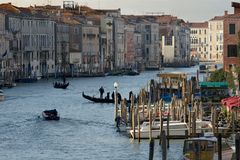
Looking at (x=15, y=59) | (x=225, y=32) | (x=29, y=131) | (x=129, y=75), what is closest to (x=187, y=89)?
(x=225, y=32)

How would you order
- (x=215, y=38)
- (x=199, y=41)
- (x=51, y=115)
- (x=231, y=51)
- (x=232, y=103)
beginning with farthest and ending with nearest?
(x=199, y=41) < (x=215, y=38) < (x=231, y=51) < (x=51, y=115) < (x=232, y=103)

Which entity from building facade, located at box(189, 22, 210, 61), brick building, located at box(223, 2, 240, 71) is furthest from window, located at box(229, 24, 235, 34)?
building facade, located at box(189, 22, 210, 61)

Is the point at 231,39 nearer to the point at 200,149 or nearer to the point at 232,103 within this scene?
the point at 232,103

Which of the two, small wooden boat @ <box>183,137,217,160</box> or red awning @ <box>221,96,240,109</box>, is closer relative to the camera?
small wooden boat @ <box>183,137,217,160</box>

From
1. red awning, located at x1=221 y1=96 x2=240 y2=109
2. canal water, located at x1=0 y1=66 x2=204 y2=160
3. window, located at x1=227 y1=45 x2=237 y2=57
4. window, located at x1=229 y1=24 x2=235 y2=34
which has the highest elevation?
window, located at x1=229 y1=24 x2=235 y2=34

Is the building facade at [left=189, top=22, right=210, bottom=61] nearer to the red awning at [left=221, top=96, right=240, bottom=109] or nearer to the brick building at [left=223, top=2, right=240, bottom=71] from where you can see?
the brick building at [left=223, top=2, right=240, bottom=71]

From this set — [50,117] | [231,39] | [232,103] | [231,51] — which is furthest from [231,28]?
[232,103]

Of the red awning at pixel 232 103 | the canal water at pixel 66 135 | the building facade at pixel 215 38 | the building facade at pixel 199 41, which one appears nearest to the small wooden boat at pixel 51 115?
the canal water at pixel 66 135

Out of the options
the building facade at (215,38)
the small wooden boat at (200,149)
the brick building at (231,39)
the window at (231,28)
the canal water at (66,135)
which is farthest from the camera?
the building facade at (215,38)

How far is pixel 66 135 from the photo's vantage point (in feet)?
48.7

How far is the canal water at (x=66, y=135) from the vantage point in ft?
40.9

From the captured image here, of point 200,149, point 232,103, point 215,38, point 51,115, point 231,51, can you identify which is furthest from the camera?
point 215,38

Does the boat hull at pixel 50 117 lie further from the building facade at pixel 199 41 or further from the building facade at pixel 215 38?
the building facade at pixel 199 41

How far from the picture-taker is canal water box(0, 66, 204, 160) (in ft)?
40.9
